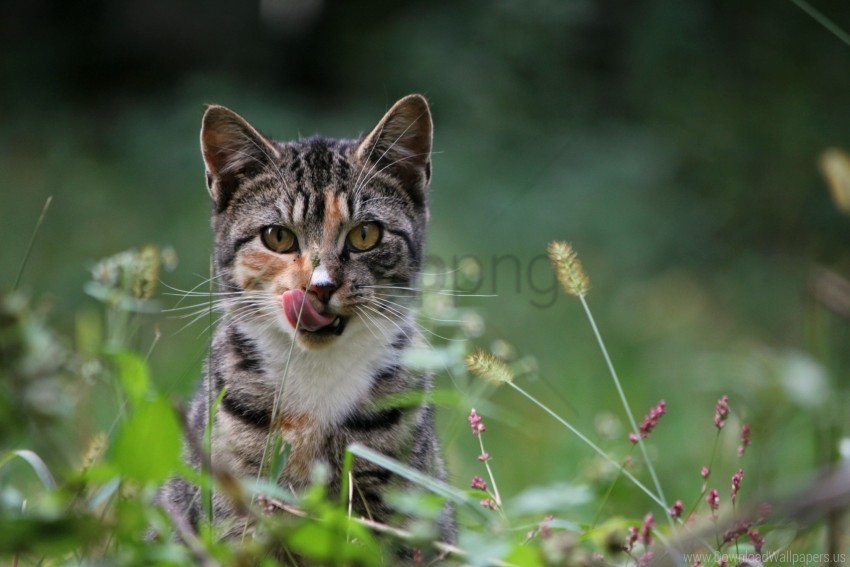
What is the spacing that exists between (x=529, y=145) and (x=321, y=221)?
15.3ft

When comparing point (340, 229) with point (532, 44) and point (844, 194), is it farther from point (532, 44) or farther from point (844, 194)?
point (532, 44)

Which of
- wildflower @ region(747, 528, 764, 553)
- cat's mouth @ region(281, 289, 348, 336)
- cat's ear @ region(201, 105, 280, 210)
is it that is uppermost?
cat's ear @ region(201, 105, 280, 210)

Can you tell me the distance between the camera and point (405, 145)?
3051 millimetres

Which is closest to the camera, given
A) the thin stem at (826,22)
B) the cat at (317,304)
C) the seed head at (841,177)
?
the seed head at (841,177)

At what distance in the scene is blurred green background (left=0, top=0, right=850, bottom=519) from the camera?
559 cm

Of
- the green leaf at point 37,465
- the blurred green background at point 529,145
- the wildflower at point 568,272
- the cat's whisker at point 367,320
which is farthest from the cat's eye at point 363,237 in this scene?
the blurred green background at point 529,145

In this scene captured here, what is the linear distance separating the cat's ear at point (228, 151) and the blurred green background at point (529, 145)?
193 centimetres

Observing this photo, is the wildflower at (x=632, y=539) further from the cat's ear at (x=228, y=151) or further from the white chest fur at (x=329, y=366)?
the cat's ear at (x=228, y=151)

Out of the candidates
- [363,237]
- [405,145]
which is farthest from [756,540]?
[405,145]

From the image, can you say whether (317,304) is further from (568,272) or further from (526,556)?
(526,556)

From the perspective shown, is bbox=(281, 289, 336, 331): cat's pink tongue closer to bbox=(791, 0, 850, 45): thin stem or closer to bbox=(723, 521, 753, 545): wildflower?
bbox=(723, 521, 753, 545): wildflower

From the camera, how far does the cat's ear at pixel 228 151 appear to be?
2854 mm

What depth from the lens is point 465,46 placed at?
7.52m

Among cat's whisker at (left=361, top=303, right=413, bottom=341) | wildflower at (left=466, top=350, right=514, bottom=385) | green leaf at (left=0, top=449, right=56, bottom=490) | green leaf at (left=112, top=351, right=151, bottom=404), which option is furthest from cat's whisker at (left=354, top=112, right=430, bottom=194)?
green leaf at (left=112, top=351, right=151, bottom=404)
